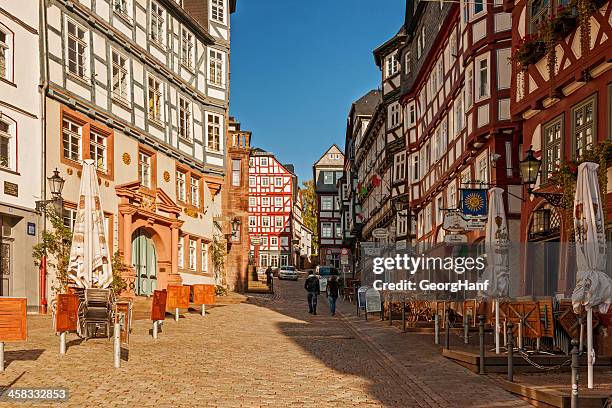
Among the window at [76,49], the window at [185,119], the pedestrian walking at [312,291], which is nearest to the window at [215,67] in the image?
the window at [185,119]

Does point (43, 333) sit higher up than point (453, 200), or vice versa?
point (453, 200)

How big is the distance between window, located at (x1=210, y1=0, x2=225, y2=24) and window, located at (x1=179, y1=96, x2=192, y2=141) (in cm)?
589

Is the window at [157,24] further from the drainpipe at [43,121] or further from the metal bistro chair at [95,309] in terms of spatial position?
the metal bistro chair at [95,309]

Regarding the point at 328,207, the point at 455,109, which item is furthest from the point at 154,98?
the point at 328,207

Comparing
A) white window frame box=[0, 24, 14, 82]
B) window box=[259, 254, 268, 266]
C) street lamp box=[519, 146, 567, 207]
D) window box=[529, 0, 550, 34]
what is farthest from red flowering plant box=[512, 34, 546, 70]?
window box=[259, 254, 268, 266]

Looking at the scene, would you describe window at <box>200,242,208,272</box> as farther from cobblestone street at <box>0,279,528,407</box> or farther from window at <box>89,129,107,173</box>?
cobblestone street at <box>0,279,528,407</box>

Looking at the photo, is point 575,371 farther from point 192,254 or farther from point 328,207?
point 328,207

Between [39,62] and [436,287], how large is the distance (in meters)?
13.3

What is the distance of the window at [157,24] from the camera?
100ft

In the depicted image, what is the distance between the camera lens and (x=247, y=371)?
12.8 metres

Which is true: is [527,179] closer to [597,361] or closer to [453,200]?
[597,361]

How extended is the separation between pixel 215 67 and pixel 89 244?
69.8ft

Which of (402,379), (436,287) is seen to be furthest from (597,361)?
(436,287)

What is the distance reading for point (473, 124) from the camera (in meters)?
24.0
